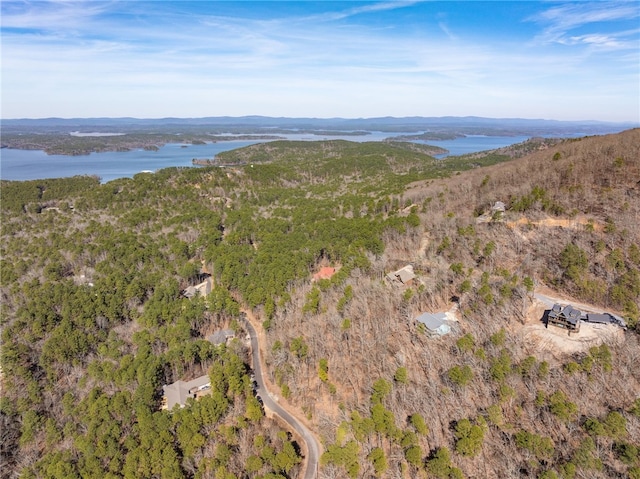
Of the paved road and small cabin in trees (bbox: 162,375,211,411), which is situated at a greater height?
small cabin in trees (bbox: 162,375,211,411)

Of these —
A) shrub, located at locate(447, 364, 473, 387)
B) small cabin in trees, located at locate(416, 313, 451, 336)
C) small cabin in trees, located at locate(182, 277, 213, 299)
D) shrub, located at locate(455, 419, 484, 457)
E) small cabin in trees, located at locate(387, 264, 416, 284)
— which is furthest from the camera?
small cabin in trees, located at locate(182, 277, 213, 299)

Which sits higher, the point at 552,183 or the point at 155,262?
the point at 552,183

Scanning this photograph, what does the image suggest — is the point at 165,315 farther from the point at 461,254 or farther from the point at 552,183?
the point at 552,183

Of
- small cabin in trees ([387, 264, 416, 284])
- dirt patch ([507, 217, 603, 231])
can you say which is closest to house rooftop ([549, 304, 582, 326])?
dirt patch ([507, 217, 603, 231])

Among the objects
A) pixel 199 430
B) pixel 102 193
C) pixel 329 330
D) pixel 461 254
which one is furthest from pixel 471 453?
pixel 102 193

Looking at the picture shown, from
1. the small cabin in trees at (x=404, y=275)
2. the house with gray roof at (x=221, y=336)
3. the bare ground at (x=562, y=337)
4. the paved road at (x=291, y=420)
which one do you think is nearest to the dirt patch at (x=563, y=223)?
the small cabin in trees at (x=404, y=275)

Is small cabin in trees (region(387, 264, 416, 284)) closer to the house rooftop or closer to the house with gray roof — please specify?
the house rooftop
